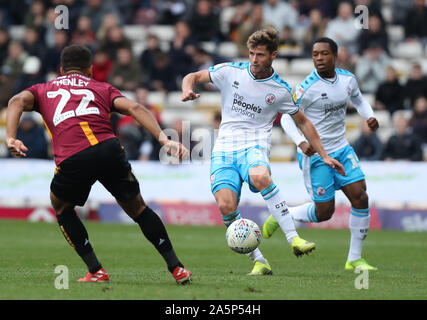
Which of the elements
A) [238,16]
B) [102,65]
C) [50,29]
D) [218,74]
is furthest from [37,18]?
[218,74]

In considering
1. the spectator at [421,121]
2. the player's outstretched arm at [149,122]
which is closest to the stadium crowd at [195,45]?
the spectator at [421,121]

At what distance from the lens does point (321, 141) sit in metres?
11.0

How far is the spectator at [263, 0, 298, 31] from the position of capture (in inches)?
904

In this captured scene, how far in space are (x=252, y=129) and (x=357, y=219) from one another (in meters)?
2.12

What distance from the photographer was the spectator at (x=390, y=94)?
68.9ft

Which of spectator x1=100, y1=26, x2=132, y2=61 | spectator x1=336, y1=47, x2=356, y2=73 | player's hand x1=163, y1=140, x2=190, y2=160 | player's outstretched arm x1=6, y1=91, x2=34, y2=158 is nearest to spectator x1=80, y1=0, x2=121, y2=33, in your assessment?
spectator x1=100, y1=26, x2=132, y2=61

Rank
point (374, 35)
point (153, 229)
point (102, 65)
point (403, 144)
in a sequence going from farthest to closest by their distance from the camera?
point (102, 65), point (374, 35), point (403, 144), point (153, 229)

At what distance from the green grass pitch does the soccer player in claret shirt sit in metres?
0.56

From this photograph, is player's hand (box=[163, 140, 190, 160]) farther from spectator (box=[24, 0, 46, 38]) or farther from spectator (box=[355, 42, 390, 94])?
spectator (box=[24, 0, 46, 38])

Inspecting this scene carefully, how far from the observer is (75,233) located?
28.3 ft

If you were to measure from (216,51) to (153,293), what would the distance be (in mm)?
16485

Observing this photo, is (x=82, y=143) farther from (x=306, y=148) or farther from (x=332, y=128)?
(x=332, y=128)

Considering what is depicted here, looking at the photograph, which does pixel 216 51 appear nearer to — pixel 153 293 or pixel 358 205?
pixel 358 205

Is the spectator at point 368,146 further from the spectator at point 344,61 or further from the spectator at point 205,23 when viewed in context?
the spectator at point 205,23
